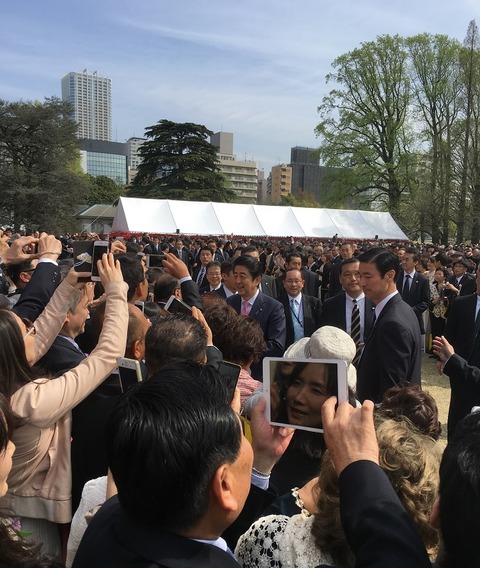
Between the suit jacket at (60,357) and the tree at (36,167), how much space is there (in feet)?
117

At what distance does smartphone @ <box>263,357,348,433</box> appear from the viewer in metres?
1.42

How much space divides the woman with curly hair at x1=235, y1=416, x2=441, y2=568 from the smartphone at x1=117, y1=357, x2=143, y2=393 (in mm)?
803

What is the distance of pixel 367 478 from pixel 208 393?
432 mm

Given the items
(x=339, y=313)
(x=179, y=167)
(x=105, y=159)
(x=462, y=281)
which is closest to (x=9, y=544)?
(x=339, y=313)

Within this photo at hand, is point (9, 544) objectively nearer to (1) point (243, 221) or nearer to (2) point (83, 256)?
(2) point (83, 256)

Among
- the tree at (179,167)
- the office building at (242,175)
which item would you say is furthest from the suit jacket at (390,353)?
the office building at (242,175)

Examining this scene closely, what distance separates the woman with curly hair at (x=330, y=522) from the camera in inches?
52.7

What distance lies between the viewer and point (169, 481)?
3.60 ft

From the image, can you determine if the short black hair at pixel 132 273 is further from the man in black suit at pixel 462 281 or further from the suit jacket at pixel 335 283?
the suit jacket at pixel 335 283

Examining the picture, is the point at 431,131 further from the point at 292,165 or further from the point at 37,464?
the point at 292,165

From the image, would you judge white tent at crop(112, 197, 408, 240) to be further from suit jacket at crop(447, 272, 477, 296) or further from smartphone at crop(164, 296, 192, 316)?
smartphone at crop(164, 296, 192, 316)

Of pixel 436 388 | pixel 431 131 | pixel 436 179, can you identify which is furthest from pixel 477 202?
pixel 436 388

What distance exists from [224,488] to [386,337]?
97.7 inches

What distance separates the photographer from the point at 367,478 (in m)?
1.15
